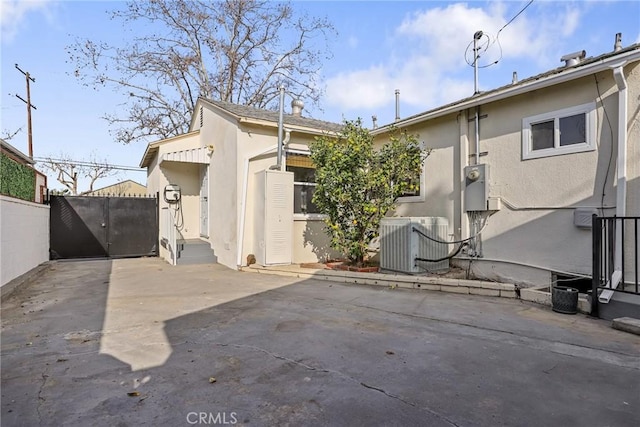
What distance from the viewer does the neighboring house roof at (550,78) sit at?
182 inches

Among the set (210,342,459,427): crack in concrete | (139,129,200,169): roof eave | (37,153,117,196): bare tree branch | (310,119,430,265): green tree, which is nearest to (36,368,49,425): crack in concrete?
(210,342,459,427): crack in concrete

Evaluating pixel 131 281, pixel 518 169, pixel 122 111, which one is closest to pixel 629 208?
pixel 518 169

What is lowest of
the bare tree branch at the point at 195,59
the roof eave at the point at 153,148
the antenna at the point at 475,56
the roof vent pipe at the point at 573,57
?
the roof eave at the point at 153,148

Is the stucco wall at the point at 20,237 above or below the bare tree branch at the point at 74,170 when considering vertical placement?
below

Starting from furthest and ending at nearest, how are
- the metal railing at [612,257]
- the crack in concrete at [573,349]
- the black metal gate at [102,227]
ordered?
the black metal gate at [102,227], the metal railing at [612,257], the crack in concrete at [573,349]

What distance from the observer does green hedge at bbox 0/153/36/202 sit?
6702 millimetres

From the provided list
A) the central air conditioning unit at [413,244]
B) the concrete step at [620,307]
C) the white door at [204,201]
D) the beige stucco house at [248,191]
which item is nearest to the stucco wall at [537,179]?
the central air conditioning unit at [413,244]

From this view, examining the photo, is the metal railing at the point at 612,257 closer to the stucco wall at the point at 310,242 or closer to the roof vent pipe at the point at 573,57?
the roof vent pipe at the point at 573,57

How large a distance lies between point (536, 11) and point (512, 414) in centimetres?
839

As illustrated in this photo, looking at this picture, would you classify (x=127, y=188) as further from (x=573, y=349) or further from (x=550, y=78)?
(x=573, y=349)

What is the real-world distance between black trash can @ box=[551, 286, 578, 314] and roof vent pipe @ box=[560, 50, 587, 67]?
12.4 ft

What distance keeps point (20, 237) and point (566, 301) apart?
10.2 m

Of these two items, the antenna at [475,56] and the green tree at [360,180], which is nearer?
the green tree at [360,180]

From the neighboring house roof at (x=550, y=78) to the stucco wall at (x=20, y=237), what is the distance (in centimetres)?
830
